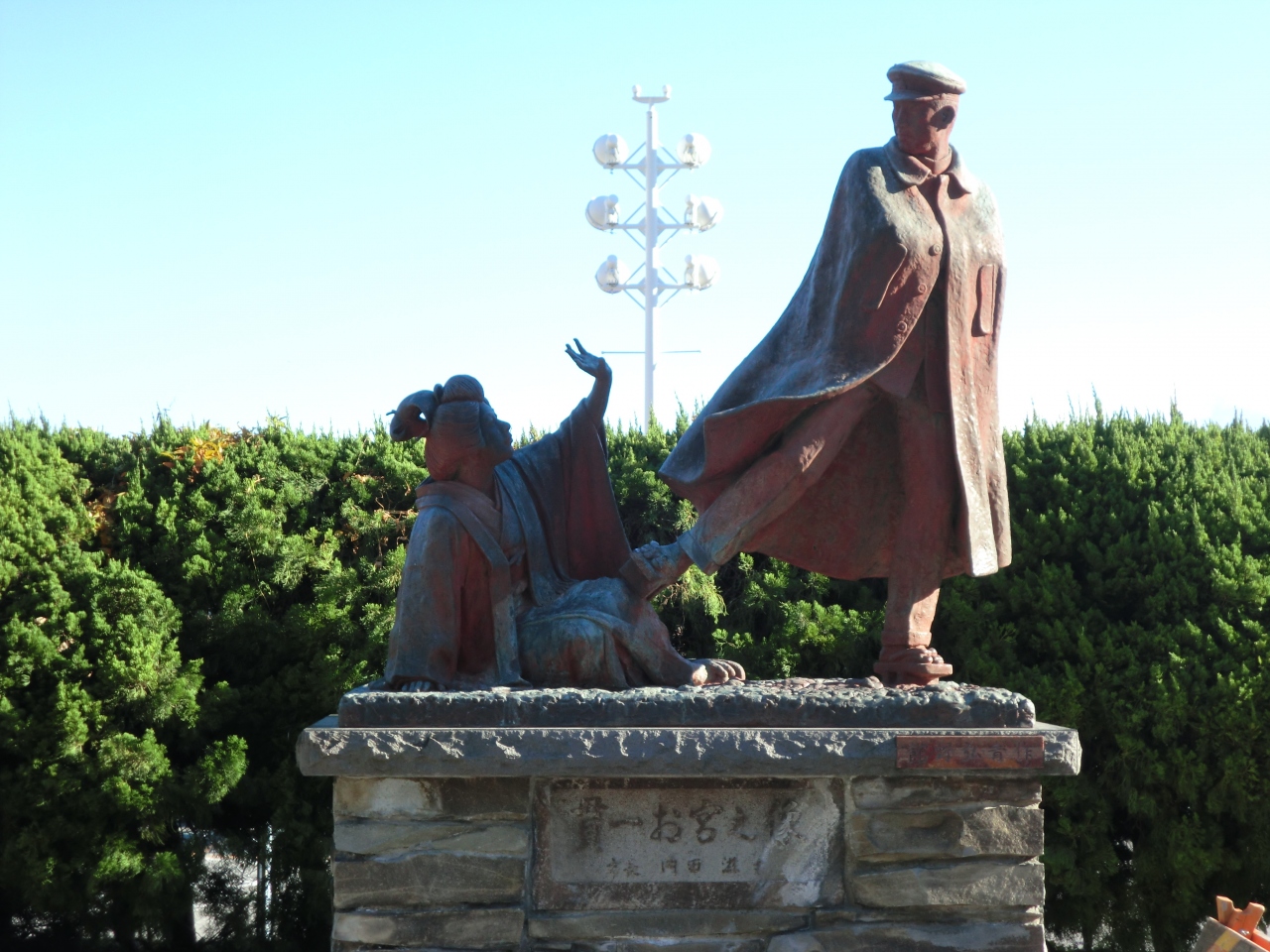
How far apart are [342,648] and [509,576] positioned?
2645 mm

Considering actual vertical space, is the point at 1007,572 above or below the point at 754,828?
above

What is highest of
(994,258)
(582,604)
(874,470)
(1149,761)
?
(994,258)

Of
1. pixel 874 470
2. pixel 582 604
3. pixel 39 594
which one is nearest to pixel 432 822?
pixel 582 604

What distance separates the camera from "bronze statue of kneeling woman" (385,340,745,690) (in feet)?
13.5

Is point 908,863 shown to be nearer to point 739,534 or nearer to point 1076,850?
point 739,534

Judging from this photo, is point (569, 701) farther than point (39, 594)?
No

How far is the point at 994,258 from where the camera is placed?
4.34 meters

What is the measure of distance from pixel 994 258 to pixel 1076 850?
301 centimetres

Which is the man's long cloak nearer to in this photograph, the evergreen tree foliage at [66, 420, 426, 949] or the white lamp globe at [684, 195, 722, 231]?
the evergreen tree foliage at [66, 420, 426, 949]

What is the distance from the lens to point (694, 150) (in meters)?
12.1

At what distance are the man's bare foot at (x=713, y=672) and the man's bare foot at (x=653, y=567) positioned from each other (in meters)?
0.27

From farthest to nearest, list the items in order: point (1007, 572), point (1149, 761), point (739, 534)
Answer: point (1007, 572) < point (1149, 761) < point (739, 534)

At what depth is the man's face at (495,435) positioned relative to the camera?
4.32 meters

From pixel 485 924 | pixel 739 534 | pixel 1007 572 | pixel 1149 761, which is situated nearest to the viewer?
pixel 485 924
